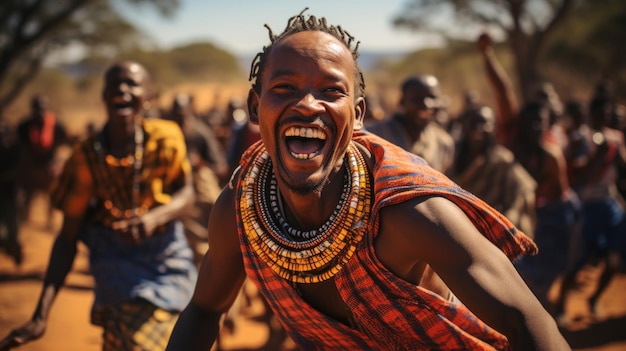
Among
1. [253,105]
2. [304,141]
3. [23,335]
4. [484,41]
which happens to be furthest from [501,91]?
[23,335]

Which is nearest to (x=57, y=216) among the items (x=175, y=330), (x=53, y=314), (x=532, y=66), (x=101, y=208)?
(x=53, y=314)

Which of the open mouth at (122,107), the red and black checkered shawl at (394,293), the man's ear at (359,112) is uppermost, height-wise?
the open mouth at (122,107)

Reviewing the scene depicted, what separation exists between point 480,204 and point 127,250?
2055 millimetres

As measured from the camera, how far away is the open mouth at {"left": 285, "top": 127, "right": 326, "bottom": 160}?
1.76 meters

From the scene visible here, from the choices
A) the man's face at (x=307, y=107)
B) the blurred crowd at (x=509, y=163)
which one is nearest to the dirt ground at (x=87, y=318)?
the blurred crowd at (x=509, y=163)

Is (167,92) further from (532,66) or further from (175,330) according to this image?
(175,330)

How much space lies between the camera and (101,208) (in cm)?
318

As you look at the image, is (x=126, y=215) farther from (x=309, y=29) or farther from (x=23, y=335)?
(x=309, y=29)

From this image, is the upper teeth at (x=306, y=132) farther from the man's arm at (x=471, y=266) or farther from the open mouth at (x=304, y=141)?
the man's arm at (x=471, y=266)

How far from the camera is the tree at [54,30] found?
566 inches

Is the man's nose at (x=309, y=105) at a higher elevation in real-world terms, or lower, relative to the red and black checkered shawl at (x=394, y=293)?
higher

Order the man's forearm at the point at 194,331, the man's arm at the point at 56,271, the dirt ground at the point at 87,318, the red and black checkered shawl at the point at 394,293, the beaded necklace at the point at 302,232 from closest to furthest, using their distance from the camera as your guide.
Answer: the red and black checkered shawl at the point at 394,293 < the beaded necklace at the point at 302,232 < the man's forearm at the point at 194,331 < the man's arm at the point at 56,271 < the dirt ground at the point at 87,318

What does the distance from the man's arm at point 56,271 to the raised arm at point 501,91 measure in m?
3.23

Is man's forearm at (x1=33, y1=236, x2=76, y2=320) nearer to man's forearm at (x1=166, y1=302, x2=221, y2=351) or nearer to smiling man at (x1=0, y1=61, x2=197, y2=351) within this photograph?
smiling man at (x1=0, y1=61, x2=197, y2=351)
